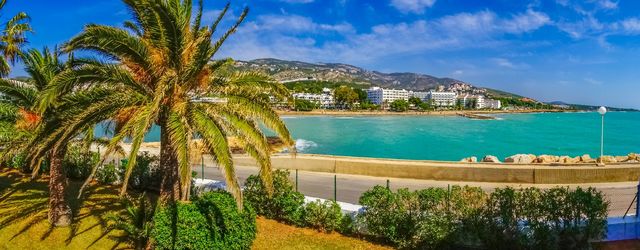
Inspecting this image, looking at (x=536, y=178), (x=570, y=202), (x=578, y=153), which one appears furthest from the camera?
(x=578, y=153)

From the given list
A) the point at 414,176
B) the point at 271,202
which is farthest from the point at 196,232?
the point at 414,176

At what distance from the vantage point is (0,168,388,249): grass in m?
9.77

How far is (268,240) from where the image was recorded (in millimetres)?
9969

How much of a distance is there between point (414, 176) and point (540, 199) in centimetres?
1000

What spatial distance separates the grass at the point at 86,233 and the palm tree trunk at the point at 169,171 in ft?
5.82

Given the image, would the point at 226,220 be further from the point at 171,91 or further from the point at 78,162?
the point at 78,162

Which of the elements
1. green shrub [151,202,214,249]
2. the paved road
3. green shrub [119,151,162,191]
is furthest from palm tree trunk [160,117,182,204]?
the paved road

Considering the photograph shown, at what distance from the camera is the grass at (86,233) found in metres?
9.77

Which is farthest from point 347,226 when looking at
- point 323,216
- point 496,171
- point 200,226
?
point 496,171

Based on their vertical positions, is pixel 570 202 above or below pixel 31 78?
below

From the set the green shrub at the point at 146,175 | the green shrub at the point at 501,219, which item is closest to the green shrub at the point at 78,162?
the green shrub at the point at 146,175

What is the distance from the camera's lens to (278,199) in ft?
36.4

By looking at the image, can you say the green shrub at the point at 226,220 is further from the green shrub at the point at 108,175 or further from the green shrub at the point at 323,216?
the green shrub at the point at 108,175

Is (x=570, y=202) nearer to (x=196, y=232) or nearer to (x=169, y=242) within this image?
(x=196, y=232)
